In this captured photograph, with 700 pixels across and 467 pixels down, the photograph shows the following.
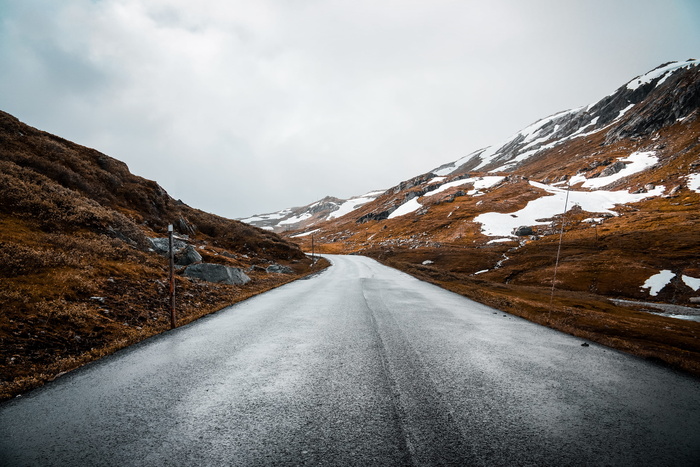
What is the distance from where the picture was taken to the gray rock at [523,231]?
329ft

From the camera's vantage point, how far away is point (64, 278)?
41.5 feet

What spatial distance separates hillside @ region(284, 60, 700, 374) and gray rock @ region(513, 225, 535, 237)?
32.0 inches

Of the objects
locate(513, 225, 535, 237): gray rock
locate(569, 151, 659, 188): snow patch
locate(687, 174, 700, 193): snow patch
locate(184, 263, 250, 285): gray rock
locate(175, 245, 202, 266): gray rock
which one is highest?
locate(569, 151, 659, 188): snow patch

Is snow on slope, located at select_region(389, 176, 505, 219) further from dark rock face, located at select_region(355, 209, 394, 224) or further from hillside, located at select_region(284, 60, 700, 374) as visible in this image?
dark rock face, located at select_region(355, 209, 394, 224)

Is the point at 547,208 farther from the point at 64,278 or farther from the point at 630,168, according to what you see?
the point at 64,278

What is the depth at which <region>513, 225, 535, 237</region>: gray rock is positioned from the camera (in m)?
100

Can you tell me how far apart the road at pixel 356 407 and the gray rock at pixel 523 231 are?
342 feet

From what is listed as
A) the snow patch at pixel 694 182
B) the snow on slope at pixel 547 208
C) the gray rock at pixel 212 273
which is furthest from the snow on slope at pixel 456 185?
the gray rock at pixel 212 273

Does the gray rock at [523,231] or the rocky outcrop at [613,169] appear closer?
the gray rock at [523,231]

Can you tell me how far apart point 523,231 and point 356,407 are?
371 feet

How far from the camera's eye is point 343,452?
4.25m

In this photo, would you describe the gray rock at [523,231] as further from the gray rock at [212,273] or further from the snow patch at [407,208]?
the gray rock at [212,273]

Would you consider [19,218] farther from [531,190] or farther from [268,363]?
[531,190]

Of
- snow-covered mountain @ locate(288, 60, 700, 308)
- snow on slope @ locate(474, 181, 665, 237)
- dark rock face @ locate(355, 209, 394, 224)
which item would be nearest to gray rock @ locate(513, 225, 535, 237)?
snow-covered mountain @ locate(288, 60, 700, 308)
